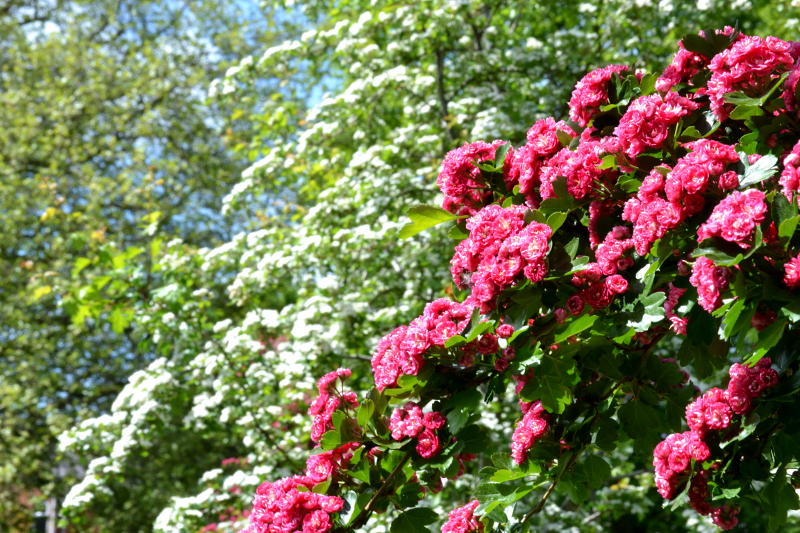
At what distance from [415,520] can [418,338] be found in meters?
0.56

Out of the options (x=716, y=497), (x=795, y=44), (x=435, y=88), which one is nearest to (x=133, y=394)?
(x=435, y=88)

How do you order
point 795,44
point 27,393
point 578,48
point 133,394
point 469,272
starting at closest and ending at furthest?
point 795,44 < point 469,272 < point 133,394 < point 578,48 < point 27,393

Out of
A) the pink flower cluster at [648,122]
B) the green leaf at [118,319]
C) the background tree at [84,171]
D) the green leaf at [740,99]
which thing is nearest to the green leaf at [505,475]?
the pink flower cluster at [648,122]

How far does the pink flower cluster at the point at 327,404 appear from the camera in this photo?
2502 mm

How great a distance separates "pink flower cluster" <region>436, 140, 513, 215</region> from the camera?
2.54m

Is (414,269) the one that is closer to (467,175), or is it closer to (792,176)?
(467,175)

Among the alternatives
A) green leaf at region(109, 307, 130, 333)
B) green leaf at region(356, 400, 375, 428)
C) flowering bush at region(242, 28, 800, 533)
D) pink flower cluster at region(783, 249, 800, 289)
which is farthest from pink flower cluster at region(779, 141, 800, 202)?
green leaf at region(109, 307, 130, 333)

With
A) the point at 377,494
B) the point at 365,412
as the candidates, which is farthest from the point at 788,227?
the point at 377,494

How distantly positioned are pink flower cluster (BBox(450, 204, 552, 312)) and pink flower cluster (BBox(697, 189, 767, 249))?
1.44ft

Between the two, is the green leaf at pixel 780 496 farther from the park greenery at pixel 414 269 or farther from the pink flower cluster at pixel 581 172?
the pink flower cluster at pixel 581 172

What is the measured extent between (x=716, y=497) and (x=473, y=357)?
0.74 meters

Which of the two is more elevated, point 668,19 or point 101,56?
point 101,56

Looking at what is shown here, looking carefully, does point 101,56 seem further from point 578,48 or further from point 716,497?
point 716,497

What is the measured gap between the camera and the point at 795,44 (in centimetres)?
221
